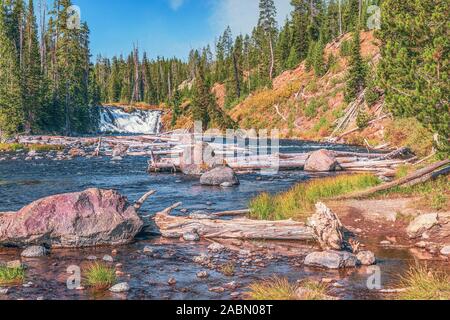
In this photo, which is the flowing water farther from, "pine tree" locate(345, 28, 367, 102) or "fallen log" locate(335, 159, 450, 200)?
"pine tree" locate(345, 28, 367, 102)

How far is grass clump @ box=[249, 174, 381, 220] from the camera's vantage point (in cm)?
1398

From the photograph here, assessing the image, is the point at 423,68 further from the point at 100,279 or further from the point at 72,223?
the point at 72,223

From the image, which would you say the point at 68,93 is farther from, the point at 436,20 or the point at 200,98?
the point at 436,20

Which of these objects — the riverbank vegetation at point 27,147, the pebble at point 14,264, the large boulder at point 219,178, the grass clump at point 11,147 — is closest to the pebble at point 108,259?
the pebble at point 14,264

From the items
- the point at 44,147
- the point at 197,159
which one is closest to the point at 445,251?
the point at 197,159

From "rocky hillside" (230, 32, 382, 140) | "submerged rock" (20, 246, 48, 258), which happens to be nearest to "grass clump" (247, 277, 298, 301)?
"submerged rock" (20, 246, 48, 258)

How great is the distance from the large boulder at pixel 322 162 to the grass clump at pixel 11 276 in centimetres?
1904

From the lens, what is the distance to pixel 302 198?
50.9ft

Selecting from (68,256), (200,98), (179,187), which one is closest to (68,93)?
(200,98)

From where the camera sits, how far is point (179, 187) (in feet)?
68.5

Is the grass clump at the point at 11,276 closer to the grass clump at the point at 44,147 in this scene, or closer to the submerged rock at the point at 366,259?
the submerged rock at the point at 366,259

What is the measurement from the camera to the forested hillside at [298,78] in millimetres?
13102

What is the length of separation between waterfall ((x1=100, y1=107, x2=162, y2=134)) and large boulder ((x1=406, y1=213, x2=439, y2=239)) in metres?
72.3
